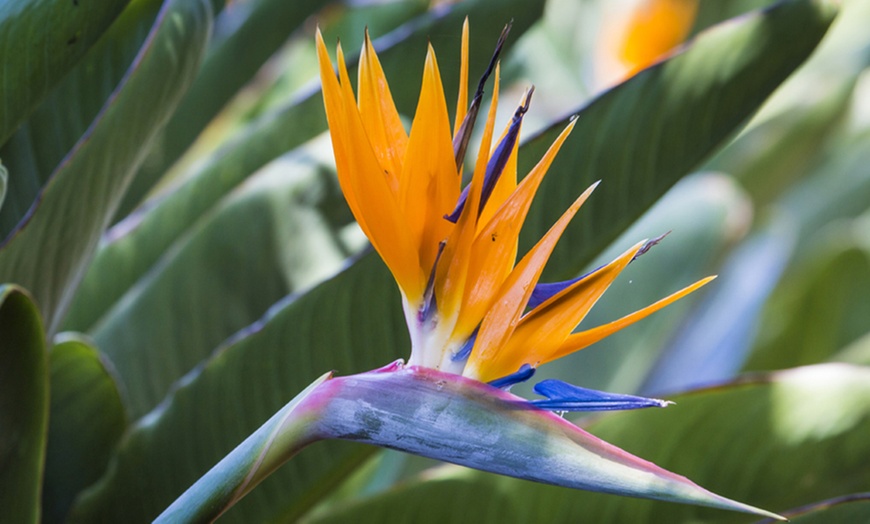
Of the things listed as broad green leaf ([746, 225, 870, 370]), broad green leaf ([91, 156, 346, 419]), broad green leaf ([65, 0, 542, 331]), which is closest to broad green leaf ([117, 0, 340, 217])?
broad green leaf ([65, 0, 542, 331])

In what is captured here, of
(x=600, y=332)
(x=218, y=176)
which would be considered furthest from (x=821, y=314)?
(x=600, y=332)

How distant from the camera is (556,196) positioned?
2.15 feet

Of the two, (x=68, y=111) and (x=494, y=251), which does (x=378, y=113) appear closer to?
(x=494, y=251)

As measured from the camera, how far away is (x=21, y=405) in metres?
0.51

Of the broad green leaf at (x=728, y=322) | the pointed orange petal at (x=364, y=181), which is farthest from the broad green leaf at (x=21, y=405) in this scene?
the broad green leaf at (x=728, y=322)

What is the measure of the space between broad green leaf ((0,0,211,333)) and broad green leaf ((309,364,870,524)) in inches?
→ 10.6

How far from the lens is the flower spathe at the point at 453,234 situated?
375 mm

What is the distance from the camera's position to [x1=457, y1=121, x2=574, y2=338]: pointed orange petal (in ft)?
1.24

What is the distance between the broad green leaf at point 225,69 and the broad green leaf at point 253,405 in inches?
18.1

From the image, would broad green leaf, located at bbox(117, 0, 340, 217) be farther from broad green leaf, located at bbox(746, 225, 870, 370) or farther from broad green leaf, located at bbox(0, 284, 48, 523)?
broad green leaf, located at bbox(746, 225, 870, 370)

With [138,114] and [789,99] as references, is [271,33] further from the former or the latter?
[789,99]

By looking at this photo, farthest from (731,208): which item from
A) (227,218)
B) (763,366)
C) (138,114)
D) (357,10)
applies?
(138,114)

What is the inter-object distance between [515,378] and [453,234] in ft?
0.22

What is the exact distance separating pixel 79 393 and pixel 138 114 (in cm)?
21
